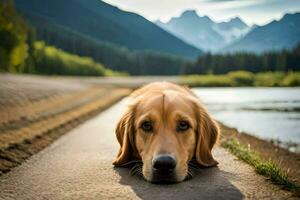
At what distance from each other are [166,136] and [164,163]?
44 centimetres

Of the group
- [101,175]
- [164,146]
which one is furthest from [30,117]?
[164,146]

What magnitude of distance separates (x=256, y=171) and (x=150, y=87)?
265cm

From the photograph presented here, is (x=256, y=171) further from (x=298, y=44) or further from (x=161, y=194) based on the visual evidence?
(x=298, y=44)

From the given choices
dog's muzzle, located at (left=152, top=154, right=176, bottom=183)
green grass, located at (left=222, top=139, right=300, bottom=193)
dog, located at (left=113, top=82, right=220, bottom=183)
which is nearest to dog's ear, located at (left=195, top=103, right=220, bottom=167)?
dog, located at (left=113, top=82, right=220, bottom=183)

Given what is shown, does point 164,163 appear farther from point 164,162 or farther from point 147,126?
point 147,126

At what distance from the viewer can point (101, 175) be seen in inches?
267

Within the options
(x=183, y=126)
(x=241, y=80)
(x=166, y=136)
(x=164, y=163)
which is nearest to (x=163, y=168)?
(x=164, y=163)

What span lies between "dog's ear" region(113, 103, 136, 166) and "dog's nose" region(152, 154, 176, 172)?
4.38ft

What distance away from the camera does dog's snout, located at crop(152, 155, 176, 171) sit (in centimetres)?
571

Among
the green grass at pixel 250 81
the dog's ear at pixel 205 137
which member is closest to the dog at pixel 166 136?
the dog's ear at pixel 205 137

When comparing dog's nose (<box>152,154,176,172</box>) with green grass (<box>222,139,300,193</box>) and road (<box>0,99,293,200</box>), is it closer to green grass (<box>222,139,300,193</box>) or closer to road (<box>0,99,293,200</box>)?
road (<box>0,99,293,200</box>)

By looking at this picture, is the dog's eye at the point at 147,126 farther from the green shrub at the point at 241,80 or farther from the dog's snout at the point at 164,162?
the green shrub at the point at 241,80

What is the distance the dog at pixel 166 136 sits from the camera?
5844 millimetres

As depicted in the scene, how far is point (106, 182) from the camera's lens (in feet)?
20.7
